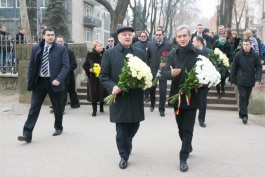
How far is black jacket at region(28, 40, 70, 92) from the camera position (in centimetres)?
702

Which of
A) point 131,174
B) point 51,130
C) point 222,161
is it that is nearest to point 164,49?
point 51,130

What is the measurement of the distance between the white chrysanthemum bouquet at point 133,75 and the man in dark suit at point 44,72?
2.17 metres

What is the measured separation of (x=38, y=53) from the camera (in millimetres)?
7062

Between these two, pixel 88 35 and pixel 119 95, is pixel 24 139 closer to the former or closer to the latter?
pixel 119 95

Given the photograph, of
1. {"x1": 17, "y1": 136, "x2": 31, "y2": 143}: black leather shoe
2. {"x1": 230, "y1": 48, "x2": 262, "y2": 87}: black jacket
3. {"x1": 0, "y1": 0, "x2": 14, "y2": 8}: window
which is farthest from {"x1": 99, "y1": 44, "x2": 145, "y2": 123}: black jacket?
{"x1": 0, "y1": 0, "x2": 14, "y2": 8}: window

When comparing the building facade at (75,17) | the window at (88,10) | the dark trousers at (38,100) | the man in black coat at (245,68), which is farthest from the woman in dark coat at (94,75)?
the window at (88,10)

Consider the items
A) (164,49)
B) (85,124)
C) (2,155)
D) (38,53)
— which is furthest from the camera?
(164,49)

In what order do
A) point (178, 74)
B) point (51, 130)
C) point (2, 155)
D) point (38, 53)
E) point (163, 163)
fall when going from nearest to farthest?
1. point (178, 74)
2. point (163, 163)
3. point (2, 155)
4. point (38, 53)
5. point (51, 130)

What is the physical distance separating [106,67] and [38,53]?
82.0 inches

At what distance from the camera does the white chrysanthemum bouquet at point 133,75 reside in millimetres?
5148

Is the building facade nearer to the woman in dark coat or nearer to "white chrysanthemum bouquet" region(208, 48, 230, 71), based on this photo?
the woman in dark coat

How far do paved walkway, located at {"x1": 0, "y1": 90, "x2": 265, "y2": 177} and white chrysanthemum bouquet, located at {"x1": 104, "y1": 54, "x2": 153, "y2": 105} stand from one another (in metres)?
1.24

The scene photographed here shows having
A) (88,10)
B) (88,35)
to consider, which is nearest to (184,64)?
(88,35)

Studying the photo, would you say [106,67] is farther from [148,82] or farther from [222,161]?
[222,161]
